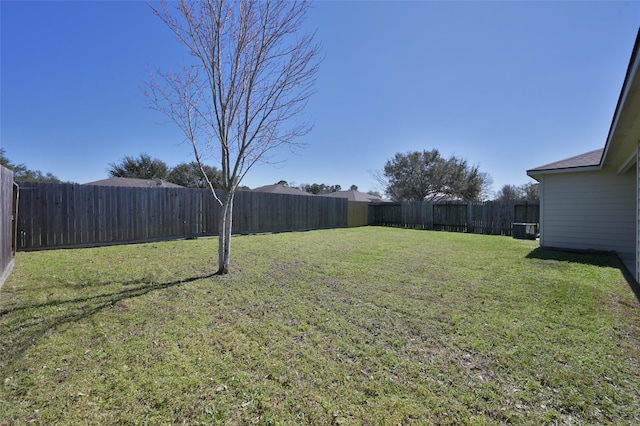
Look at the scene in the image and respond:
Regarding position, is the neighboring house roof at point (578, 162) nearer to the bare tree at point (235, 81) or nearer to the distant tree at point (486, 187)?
the bare tree at point (235, 81)

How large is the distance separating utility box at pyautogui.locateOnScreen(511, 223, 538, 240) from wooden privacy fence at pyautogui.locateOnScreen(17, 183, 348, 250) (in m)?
10.3

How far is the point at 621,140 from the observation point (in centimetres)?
460

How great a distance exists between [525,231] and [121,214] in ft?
47.7

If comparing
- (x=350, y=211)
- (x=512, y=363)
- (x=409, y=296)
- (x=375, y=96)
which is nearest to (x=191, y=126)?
(x=409, y=296)

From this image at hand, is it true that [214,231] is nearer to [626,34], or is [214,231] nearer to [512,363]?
[512,363]

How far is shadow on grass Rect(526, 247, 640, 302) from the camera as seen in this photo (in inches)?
226

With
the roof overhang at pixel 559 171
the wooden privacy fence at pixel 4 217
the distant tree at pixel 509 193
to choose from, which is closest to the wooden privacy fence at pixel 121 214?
the wooden privacy fence at pixel 4 217

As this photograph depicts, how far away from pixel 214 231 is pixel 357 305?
8.29 meters

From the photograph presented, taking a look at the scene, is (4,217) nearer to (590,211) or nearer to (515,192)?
(590,211)

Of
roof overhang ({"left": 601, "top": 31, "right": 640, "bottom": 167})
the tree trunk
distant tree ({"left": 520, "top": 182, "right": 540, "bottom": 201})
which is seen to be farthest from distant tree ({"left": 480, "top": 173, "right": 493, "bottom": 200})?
the tree trunk

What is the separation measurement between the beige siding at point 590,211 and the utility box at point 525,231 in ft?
9.23

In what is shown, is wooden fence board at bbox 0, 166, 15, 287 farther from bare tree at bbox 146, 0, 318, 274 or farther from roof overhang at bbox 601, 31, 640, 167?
roof overhang at bbox 601, 31, 640, 167

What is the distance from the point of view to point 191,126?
5.00 metres

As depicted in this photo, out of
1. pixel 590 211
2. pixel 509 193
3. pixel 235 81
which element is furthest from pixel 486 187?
pixel 235 81
